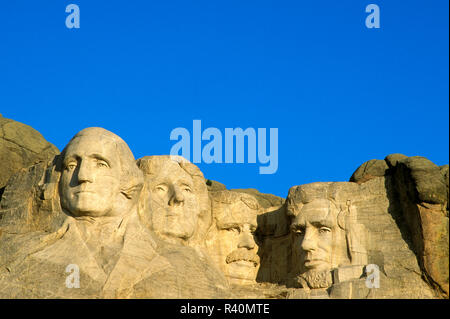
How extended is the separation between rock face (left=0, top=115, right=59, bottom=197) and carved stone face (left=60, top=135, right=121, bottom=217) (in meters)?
2.72

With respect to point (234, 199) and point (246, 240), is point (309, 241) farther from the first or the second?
point (234, 199)

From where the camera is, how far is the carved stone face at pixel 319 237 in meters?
18.2

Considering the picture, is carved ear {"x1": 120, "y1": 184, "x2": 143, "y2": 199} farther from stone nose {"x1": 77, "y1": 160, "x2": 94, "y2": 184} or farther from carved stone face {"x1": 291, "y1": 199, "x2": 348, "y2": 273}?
carved stone face {"x1": 291, "y1": 199, "x2": 348, "y2": 273}

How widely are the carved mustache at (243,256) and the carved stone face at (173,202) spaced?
1.13 metres

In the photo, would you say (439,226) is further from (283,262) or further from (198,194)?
(198,194)

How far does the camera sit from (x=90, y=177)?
57.2ft

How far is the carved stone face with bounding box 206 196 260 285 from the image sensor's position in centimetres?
1950

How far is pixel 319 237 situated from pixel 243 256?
76.5 inches

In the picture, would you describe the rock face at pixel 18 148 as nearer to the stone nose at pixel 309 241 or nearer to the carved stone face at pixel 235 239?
the carved stone face at pixel 235 239

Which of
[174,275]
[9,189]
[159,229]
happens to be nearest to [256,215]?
[159,229]

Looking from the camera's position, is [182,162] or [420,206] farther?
[182,162]

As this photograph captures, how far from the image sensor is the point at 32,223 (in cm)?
1798

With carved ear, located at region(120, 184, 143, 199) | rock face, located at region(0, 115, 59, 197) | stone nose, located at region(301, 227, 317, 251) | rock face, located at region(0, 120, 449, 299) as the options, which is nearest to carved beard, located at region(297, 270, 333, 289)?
rock face, located at region(0, 120, 449, 299)
